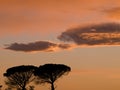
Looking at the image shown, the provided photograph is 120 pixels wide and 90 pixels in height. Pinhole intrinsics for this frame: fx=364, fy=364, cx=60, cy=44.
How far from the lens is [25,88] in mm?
108875

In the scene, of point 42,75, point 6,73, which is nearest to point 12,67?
point 6,73

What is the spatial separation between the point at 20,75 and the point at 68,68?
49.1 feet

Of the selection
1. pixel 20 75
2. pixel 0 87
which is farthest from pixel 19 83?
pixel 0 87

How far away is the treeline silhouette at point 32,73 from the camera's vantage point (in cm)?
10512

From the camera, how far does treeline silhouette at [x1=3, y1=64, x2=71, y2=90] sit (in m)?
105

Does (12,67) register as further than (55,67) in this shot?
Yes

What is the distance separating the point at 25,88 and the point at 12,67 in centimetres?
884

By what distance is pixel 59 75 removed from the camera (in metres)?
105

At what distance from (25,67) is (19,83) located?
5.19 meters

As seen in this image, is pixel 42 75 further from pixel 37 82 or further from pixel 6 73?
pixel 6 73

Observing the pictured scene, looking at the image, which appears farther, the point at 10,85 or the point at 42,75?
the point at 10,85

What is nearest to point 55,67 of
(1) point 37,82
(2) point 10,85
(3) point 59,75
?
(3) point 59,75

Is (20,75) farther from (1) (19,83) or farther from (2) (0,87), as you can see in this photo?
(2) (0,87)

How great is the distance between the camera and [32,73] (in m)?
112
